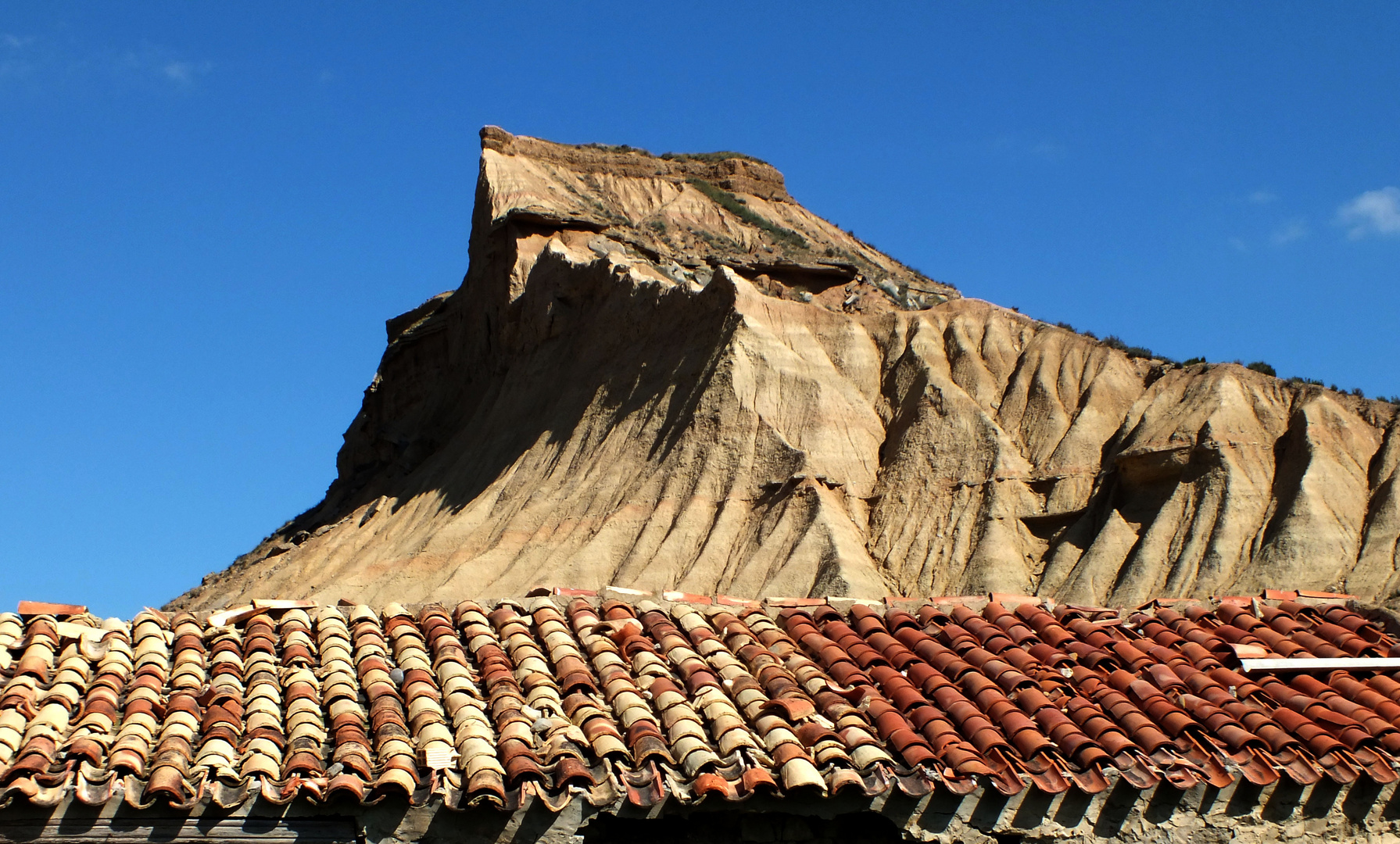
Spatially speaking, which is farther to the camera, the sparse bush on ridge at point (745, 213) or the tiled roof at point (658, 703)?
the sparse bush on ridge at point (745, 213)

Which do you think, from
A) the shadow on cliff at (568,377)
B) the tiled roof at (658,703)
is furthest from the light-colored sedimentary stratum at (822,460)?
the tiled roof at (658,703)

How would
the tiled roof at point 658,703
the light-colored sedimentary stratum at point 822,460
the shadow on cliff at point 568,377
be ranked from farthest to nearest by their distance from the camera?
the shadow on cliff at point 568,377 → the light-colored sedimentary stratum at point 822,460 → the tiled roof at point 658,703

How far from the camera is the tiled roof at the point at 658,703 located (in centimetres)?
879

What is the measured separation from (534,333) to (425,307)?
42.8 ft

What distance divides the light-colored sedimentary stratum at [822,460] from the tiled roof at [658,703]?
15161 mm

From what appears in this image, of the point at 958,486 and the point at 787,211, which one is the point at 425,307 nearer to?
the point at 787,211

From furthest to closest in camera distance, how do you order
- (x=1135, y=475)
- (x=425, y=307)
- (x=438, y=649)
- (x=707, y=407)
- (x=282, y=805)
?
1. (x=425, y=307)
2. (x=707, y=407)
3. (x=1135, y=475)
4. (x=438, y=649)
5. (x=282, y=805)

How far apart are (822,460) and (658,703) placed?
23336 millimetres

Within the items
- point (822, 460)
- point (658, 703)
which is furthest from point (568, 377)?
point (658, 703)

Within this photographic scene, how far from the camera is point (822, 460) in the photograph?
3294 cm

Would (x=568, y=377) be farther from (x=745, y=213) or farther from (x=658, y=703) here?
(x=658, y=703)

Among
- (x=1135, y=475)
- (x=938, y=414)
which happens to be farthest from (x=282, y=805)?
(x=938, y=414)

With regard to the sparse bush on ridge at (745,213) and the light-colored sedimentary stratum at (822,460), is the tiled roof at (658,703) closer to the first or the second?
the light-colored sedimentary stratum at (822,460)

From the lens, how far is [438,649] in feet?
35.0
